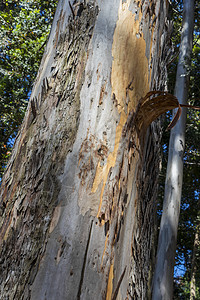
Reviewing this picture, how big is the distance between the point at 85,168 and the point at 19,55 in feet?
18.9

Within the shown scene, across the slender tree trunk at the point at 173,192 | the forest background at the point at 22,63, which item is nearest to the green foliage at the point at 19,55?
the forest background at the point at 22,63

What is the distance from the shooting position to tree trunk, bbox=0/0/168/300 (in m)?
0.72

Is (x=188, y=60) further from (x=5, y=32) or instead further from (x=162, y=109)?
(x=162, y=109)

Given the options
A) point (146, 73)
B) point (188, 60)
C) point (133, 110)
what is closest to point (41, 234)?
point (133, 110)

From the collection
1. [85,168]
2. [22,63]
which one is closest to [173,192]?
[22,63]

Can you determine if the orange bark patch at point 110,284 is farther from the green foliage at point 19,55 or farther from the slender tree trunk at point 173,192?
the green foliage at point 19,55

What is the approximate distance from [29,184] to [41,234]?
0.15m

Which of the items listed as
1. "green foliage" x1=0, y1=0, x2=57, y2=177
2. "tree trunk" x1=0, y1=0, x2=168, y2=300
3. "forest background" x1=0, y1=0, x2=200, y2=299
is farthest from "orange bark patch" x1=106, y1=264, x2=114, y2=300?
"green foliage" x1=0, y1=0, x2=57, y2=177

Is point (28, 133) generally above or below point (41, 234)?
above

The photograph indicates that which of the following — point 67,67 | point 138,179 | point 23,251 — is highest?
point 67,67

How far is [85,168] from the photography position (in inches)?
31.7

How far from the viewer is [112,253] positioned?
77cm

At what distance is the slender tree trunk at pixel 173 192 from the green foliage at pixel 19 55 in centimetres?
271

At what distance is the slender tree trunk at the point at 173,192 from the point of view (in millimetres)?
4383
